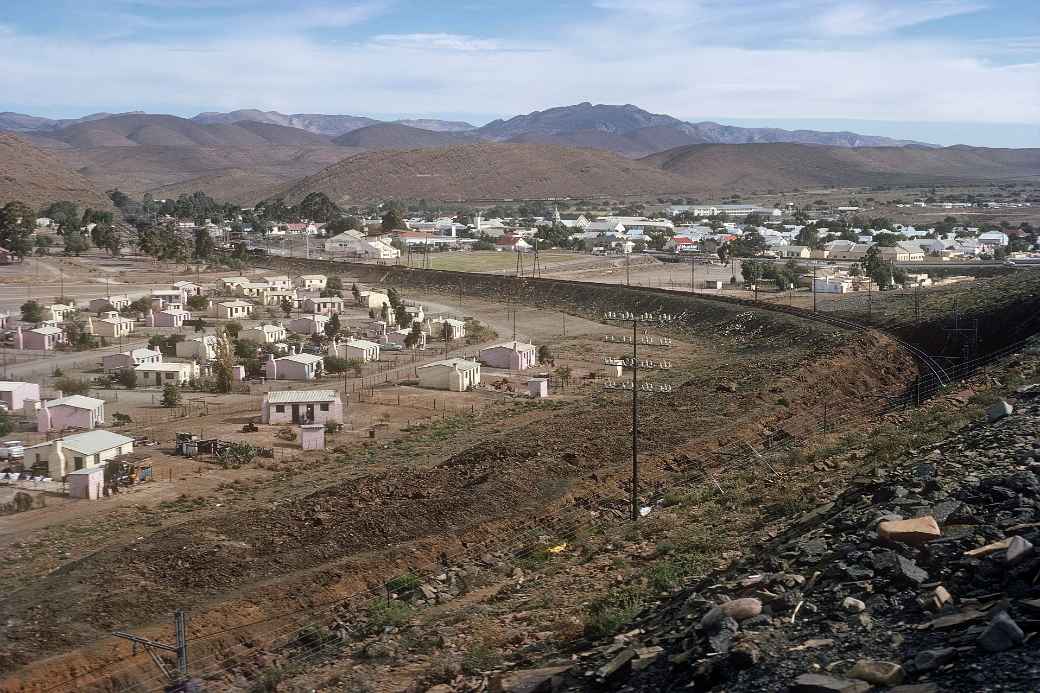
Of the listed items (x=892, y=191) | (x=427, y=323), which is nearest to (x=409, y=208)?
(x=892, y=191)

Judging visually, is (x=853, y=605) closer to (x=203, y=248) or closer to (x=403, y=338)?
(x=403, y=338)

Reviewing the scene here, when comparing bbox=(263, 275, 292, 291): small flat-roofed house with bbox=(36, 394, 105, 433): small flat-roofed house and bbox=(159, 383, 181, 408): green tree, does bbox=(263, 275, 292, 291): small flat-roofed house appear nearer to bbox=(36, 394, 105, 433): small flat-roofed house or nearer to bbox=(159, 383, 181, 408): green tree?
bbox=(159, 383, 181, 408): green tree

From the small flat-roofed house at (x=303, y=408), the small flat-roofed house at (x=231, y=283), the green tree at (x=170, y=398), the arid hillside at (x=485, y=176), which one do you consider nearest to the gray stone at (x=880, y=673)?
the small flat-roofed house at (x=303, y=408)

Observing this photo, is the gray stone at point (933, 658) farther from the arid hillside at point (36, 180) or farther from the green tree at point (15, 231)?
the arid hillside at point (36, 180)

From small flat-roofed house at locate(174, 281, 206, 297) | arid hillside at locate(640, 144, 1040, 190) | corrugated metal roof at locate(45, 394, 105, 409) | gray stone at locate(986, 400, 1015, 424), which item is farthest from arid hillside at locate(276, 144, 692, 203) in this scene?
gray stone at locate(986, 400, 1015, 424)

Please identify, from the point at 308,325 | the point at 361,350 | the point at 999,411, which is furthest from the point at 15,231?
the point at 999,411

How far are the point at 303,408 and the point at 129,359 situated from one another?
29.0 feet

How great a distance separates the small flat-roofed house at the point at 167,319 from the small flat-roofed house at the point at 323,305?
5680 millimetres

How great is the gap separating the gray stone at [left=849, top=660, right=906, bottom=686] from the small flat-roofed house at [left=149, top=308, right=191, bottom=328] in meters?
37.2

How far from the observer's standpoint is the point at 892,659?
648cm

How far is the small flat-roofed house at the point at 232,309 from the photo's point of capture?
142 feet

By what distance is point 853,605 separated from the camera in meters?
7.52

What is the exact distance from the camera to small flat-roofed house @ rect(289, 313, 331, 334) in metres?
39.2

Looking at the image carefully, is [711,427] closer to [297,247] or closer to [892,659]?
→ [892,659]
